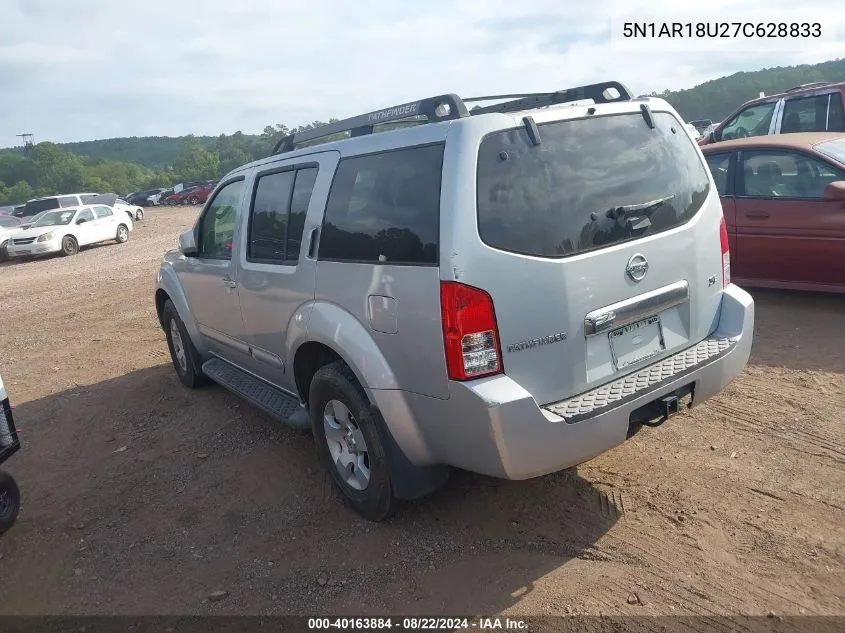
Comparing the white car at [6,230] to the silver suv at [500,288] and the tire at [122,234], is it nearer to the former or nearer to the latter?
the tire at [122,234]

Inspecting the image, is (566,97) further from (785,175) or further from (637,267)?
(785,175)

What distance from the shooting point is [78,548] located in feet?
12.5

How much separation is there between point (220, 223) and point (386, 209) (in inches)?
88.8

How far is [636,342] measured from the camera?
321 cm

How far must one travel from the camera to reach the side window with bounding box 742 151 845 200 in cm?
612

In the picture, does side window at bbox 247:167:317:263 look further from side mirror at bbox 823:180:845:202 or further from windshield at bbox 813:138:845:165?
windshield at bbox 813:138:845:165

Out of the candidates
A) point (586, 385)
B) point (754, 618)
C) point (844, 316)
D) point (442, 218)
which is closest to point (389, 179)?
point (442, 218)

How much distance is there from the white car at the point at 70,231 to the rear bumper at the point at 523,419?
823 inches

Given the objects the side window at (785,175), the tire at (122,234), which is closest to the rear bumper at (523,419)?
the side window at (785,175)

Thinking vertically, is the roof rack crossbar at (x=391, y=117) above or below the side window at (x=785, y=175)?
above

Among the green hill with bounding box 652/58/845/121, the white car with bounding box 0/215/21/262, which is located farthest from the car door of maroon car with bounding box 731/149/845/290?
the green hill with bounding box 652/58/845/121

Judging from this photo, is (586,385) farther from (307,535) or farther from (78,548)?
(78,548)

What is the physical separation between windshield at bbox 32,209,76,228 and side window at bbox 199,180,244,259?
62.0 feet

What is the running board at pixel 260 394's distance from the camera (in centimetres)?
410
